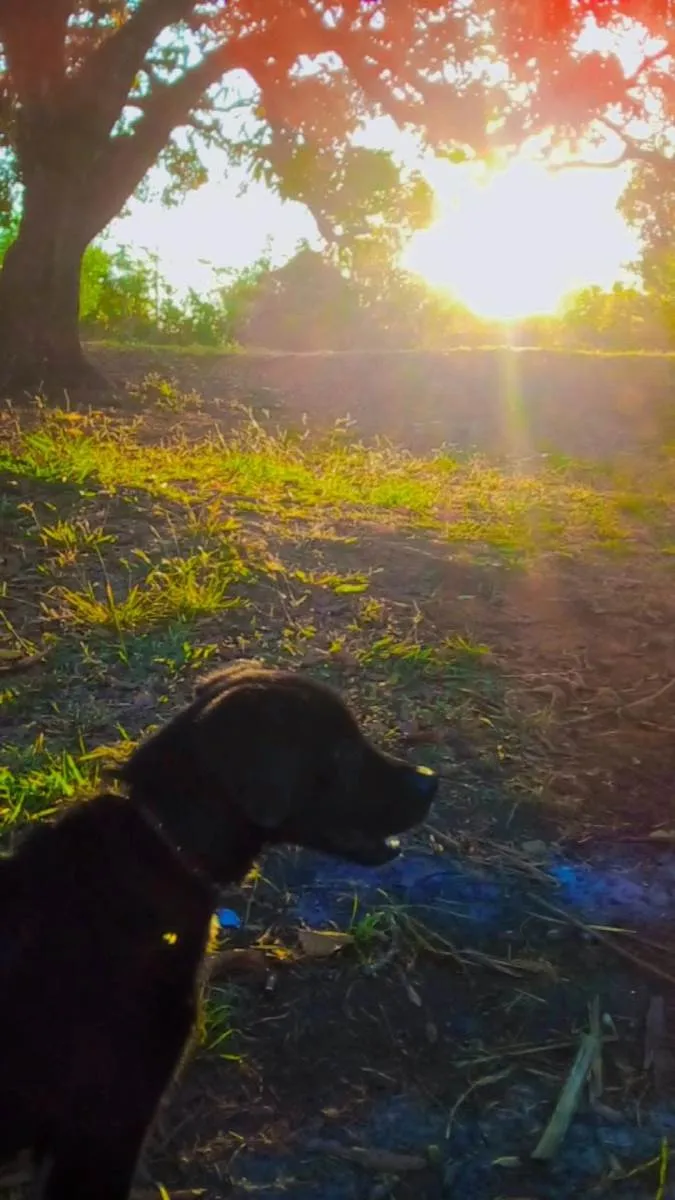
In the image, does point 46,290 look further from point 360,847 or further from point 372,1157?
point 372,1157

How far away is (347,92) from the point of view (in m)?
13.7

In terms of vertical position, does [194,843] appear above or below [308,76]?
below

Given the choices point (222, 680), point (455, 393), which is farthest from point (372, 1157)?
point (455, 393)

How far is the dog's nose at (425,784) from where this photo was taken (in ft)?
10.8

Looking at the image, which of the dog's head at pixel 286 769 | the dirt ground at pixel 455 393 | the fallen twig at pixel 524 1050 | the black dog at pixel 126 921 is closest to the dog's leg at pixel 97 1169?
the black dog at pixel 126 921

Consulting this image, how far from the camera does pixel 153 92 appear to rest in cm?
1291

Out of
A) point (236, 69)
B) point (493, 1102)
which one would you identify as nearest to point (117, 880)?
point (493, 1102)

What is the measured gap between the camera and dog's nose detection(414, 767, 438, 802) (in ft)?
10.8

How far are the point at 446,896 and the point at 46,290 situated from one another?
30.7 feet

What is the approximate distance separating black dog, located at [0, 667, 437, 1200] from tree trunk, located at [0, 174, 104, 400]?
8753 mm

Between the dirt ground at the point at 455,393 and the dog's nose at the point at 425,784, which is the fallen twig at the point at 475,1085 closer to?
the dog's nose at the point at 425,784

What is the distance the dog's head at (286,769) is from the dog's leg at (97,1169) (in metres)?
0.69

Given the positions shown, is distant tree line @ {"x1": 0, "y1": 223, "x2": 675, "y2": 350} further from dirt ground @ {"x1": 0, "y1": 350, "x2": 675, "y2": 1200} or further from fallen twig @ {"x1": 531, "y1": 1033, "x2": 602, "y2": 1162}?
fallen twig @ {"x1": 531, "y1": 1033, "x2": 602, "y2": 1162}

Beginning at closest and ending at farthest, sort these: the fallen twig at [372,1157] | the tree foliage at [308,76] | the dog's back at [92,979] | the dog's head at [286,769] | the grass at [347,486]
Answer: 1. the dog's back at [92,979]
2. the fallen twig at [372,1157]
3. the dog's head at [286,769]
4. the grass at [347,486]
5. the tree foliage at [308,76]
